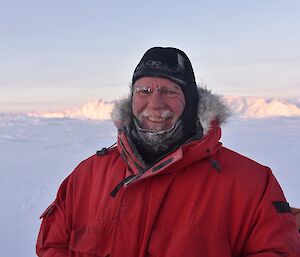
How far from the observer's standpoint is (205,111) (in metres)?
1.96

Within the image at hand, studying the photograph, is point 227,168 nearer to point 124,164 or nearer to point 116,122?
point 124,164

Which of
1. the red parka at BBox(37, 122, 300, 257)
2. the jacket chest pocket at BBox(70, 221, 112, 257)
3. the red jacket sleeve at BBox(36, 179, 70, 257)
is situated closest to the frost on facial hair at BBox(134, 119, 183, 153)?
the red parka at BBox(37, 122, 300, 257)

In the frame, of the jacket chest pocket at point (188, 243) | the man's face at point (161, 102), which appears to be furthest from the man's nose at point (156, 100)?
the jacket chest pocket at point (188, 243)

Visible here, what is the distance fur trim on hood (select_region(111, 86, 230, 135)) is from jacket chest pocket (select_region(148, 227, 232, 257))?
44 cm

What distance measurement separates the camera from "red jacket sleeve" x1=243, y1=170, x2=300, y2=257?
→ 1685mm

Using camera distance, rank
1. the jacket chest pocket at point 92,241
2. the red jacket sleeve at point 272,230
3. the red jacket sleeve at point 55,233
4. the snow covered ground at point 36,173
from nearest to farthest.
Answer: the red jacket sleeve at point 272,230 < the jacket chest pocket at point 92,241 < the red jacket sleeve at point 55,233 < the snow covered ground at point 36,173

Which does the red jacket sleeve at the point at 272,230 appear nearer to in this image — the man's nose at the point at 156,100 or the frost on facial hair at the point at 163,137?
the frost on facial hair at the point at 163,137

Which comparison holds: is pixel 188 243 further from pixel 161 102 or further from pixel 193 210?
pixel 161 102

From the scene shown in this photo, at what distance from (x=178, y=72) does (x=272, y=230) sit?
0.80 m

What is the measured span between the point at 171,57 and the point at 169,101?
0.21 m

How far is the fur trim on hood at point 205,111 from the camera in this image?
193cm

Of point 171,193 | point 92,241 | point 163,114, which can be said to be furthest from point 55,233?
point 163,114

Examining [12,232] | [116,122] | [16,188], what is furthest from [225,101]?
[16,188]

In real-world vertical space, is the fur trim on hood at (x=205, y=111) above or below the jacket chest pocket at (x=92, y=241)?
above
